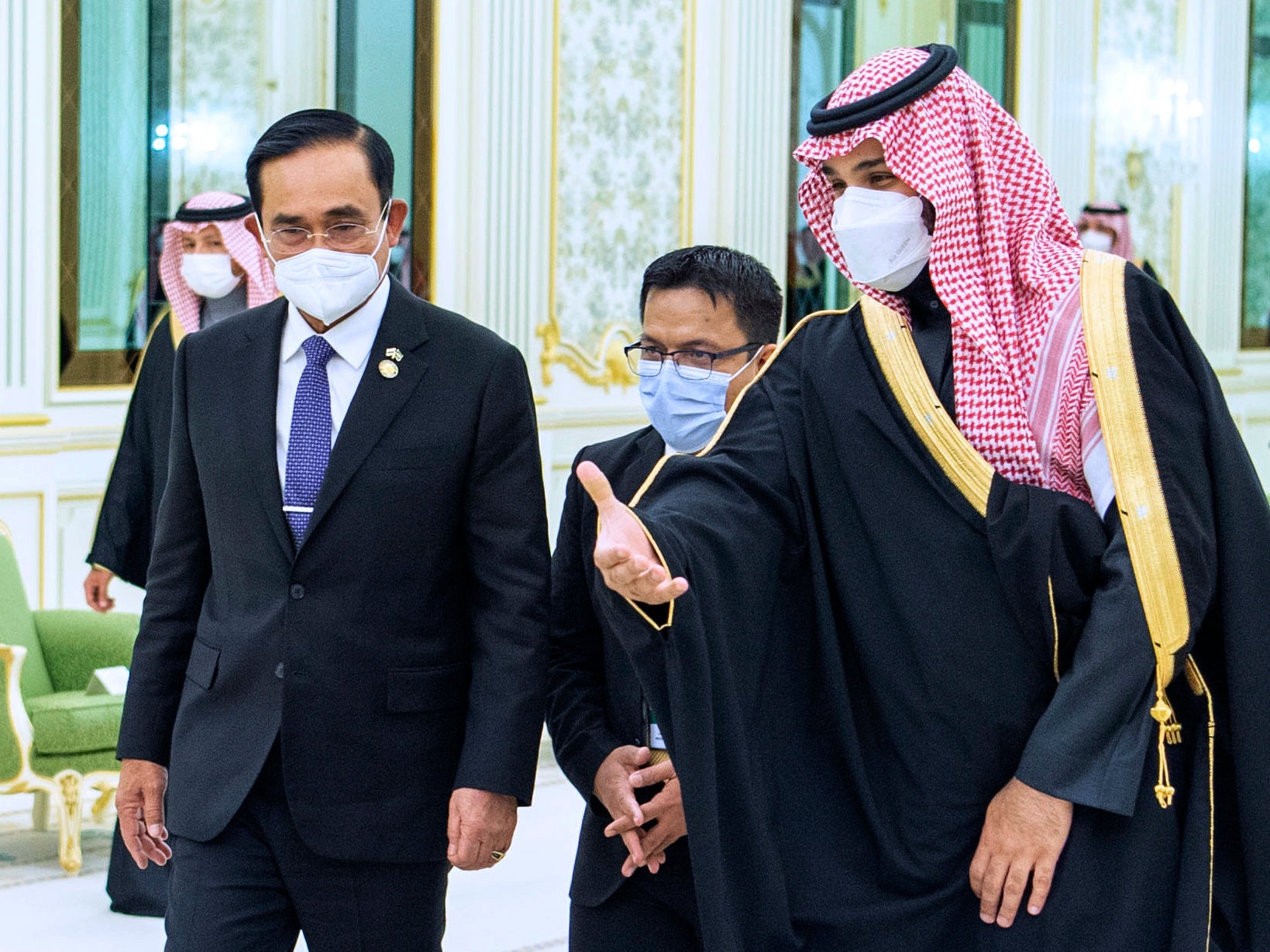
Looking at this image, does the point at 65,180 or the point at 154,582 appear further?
the point at 65,180

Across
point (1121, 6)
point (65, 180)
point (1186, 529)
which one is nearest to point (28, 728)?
point (65, 180)

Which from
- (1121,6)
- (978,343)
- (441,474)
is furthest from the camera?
(1121,6)

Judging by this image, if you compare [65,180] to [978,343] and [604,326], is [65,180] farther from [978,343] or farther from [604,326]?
[978,343]

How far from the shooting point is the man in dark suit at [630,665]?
246 cm

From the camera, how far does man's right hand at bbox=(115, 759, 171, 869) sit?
264cm

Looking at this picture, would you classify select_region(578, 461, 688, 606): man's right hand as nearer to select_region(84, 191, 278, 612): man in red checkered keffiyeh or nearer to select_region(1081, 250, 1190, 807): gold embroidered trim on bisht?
select_region(1081, 250, 1190, 807): gold embroidered trim on bisht

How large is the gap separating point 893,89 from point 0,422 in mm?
4947

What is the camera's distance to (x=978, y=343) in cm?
228

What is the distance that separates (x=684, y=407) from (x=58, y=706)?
3060 millimetres

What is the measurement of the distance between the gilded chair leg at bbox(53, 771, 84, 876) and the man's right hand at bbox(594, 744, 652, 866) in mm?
3152

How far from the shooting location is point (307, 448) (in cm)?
253

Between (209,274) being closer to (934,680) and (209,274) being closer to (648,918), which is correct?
(648,918)

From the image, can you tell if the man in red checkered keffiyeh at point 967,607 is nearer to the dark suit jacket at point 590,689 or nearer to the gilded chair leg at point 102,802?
the dark suit jacket at point 590,689

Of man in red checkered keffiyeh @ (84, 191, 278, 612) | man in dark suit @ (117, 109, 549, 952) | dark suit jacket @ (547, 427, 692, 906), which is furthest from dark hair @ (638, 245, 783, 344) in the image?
man in red checkered keffiyeh @ (84, 191, 278, 612)
